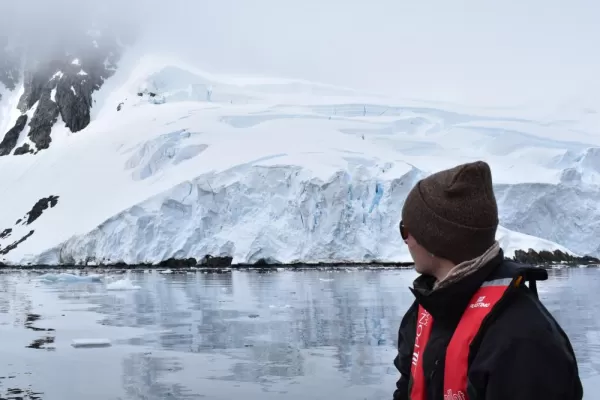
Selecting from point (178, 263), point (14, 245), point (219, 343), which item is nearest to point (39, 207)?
point (14, 245)

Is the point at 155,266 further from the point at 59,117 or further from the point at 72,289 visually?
the point at 59,117

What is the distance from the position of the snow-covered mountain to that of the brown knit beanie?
25.7 m

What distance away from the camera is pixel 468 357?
1456mm

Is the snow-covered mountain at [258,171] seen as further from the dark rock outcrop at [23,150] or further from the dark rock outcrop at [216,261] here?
the dark rock outcrop at [216,261]

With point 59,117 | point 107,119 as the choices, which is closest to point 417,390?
point 107,119

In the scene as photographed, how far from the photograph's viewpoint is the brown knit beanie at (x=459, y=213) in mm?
1544

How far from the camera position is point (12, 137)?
55375mm

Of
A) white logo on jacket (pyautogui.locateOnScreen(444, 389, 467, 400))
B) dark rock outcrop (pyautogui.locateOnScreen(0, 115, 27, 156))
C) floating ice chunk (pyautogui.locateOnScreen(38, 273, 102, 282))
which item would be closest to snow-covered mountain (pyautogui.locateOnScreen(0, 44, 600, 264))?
dark rock outcrop (pyautogui.locateOnScreen(0, 115, 27, 156))

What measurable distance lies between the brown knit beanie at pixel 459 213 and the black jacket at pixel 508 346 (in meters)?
0.07

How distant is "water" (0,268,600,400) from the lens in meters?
6.29

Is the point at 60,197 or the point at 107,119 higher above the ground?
the point at 107,119

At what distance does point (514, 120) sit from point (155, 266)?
959 inches

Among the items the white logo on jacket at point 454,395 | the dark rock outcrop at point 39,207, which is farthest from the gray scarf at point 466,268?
the dark rock outcrop at point 39,207

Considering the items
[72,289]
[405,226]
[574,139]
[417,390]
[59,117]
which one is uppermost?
[59,117]
